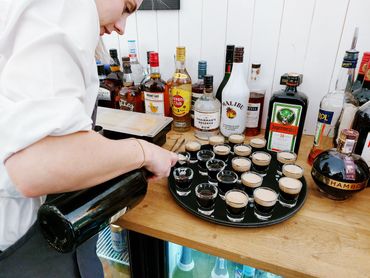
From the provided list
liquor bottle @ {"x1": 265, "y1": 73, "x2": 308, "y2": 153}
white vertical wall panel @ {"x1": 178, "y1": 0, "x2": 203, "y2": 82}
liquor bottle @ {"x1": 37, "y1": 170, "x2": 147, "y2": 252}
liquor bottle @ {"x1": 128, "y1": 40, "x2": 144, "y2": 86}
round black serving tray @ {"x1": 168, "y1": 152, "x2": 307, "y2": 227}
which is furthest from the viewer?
liquor bottle @ {"x1": 128, "y1": 40, "x2": 144, "y2": 86}

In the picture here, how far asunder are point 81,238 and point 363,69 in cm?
82

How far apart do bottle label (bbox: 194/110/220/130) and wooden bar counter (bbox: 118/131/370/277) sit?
330mm

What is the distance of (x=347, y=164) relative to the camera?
2.09ft

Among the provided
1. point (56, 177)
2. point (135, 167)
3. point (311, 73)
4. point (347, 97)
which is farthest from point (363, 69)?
point (56, 177)

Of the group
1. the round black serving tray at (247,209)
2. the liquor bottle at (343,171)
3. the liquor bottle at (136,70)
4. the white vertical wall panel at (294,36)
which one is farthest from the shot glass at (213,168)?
the liquor bottle at (136,70)

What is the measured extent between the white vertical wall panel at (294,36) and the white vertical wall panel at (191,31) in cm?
30

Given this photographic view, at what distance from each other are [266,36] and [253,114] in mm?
275

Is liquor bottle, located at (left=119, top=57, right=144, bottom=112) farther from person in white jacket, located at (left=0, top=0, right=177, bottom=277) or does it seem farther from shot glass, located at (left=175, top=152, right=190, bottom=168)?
person in white jacket, located at (left=0, top=0, right=177, bottom=277)

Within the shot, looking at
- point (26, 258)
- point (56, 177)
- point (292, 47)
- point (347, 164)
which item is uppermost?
point (292, 47)

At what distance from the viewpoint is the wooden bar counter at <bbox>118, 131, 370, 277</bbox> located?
0.51m

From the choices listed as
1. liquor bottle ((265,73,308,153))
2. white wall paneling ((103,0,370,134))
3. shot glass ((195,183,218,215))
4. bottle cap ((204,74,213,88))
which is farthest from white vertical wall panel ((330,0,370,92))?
shot glass ((195,183,218,215))

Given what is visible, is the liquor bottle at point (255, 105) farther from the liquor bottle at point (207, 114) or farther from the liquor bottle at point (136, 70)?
the liquor bottle at point (136, 70)

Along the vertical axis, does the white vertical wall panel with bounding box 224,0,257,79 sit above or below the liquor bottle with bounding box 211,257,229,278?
above

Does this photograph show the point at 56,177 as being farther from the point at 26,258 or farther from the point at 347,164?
the point at 347,164
